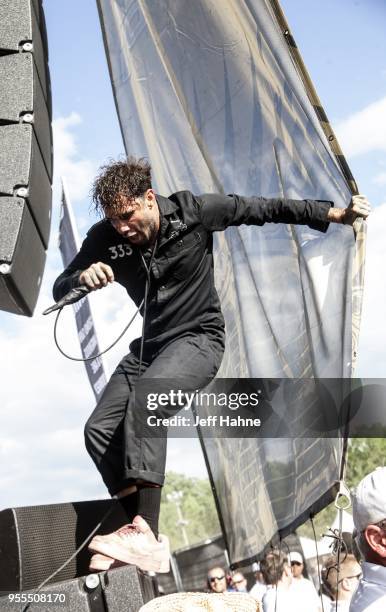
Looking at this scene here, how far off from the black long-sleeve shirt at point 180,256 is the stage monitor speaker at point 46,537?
0.73m

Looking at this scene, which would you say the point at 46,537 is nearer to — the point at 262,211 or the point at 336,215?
the point at 262,211

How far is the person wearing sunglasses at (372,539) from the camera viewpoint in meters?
2.15

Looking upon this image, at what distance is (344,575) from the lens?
15.1ft

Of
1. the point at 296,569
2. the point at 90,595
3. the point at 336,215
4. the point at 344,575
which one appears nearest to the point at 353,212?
the point at 336,215

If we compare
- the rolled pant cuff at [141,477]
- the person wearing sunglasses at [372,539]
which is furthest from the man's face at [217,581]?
the person wearing sunglasses at [372,539]

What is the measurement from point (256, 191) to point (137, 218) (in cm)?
133

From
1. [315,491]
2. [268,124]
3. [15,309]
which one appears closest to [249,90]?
[268,124]

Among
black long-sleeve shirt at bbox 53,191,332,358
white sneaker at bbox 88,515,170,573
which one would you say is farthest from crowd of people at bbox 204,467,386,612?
black long-sleeve shirt at bbox 53,191,332,358

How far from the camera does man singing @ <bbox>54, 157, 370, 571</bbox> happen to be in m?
3.34

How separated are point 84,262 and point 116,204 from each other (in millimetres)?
418

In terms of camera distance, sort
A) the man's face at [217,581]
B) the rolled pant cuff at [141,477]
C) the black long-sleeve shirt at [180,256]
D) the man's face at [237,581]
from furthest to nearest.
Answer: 1. the man's face at [237,581]
2. the man's face at [217,581]
3. the black long-sleeve shirt at [180,256]
4. the rolled pant cuff at [141,477]

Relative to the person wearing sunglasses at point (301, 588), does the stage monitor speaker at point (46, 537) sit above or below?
above

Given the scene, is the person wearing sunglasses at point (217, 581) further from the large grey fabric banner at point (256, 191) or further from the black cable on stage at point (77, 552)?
the black cable on stage at point (77, 552)

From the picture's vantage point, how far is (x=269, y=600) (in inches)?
181
